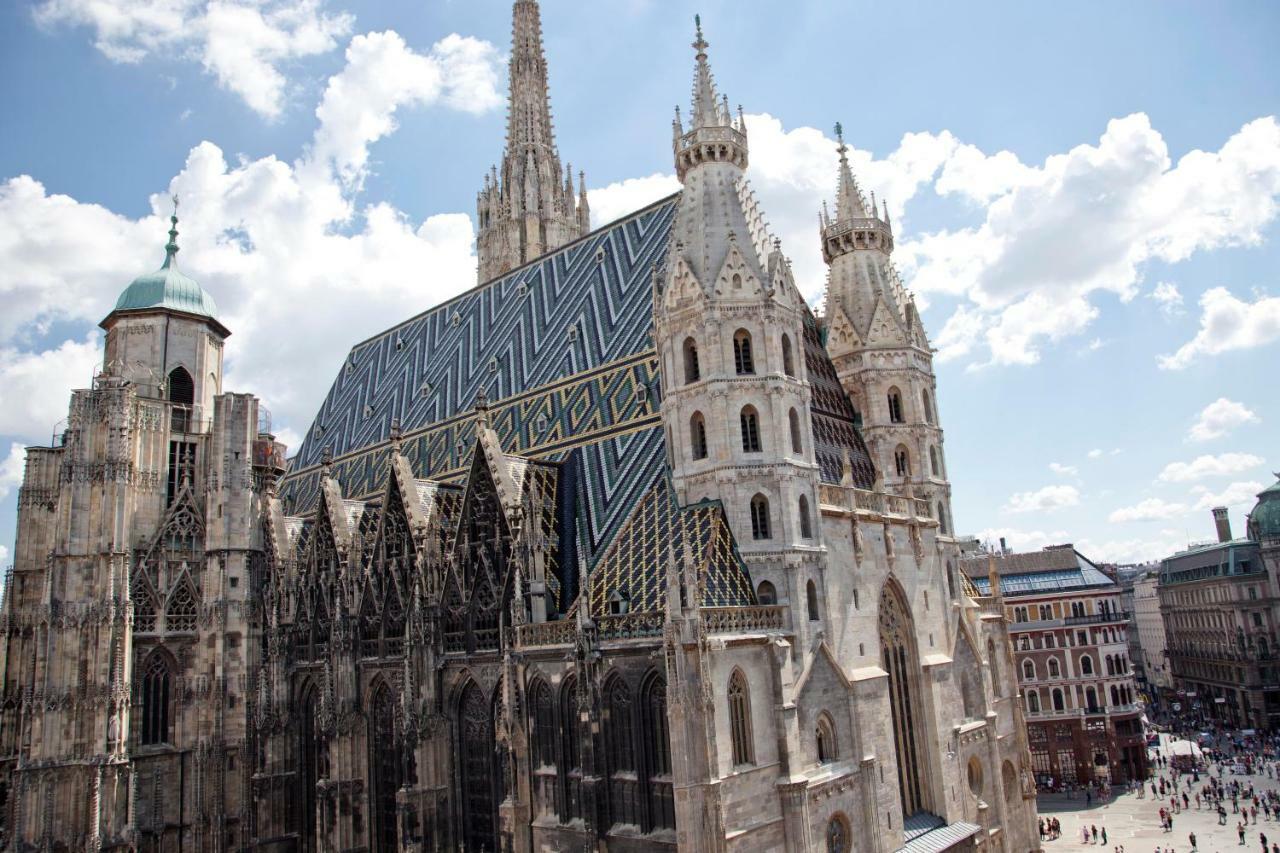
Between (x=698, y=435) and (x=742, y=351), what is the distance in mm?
3357

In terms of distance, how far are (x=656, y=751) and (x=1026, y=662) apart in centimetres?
5320

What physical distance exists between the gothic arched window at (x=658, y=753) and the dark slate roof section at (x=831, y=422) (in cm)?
1175

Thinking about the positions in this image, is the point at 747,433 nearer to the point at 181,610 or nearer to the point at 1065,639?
the point at 181,610

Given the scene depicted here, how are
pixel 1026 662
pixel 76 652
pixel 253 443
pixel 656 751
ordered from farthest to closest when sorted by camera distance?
pixel 1026 662 → pixel 253 443 → pixel 76 652 → pixel 656 751

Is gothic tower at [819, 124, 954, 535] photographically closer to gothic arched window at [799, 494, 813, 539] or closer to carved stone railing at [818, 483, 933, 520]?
carved stone railing at [818, 483, 933, 520]

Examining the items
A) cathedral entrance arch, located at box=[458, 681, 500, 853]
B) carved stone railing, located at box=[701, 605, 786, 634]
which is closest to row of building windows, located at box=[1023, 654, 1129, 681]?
carved stone railing, located at box=[701, 605, 786, 634]

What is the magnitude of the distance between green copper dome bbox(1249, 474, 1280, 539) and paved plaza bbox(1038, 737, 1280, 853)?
96.4 feet

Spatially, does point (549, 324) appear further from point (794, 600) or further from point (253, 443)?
point (794, 600)

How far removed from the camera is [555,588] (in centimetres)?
3156

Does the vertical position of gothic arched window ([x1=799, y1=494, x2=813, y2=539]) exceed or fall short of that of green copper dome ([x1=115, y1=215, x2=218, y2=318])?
it falls short

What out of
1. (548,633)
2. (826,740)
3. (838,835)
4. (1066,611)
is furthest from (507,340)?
(1066,611)

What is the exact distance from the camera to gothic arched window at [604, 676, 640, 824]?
27.1m

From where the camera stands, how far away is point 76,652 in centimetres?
3931

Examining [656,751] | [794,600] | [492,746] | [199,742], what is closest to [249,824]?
[199,742]
